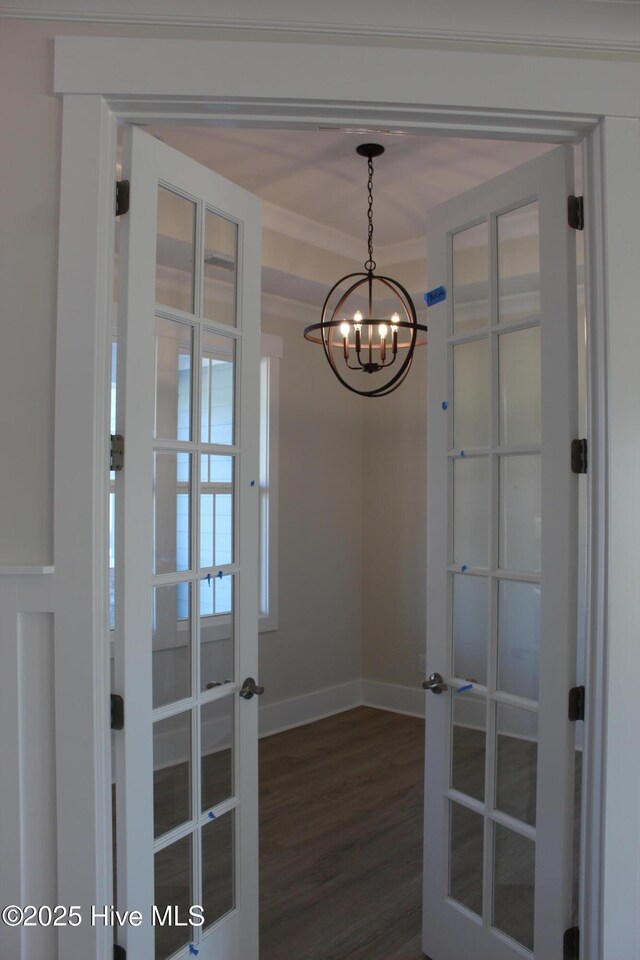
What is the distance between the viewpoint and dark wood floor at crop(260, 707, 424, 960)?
8.73ft

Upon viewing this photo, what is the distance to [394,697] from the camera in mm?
5410

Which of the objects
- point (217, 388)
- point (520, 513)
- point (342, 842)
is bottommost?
point (342, 842)

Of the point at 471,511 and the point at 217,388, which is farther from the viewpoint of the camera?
the point at 471,511

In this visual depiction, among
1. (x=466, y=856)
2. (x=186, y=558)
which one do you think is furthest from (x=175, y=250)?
(x=466, y=856)

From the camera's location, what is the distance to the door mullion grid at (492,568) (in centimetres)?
226

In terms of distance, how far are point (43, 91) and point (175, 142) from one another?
1620mm

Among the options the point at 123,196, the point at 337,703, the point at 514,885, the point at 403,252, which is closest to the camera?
the point at 123,196

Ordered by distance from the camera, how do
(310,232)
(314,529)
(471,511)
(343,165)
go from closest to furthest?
(471,511)
(343,165)
(310,232)
(314,529)

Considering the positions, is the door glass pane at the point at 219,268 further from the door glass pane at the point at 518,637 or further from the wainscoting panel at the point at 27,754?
the door glass pane at the point at 518,637

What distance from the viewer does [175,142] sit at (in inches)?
132

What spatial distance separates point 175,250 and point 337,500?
3473 mm

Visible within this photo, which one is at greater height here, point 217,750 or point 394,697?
point 217,750

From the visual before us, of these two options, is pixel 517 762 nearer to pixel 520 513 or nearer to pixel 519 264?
pixel 520 513

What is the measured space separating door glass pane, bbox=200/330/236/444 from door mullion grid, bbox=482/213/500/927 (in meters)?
0.78
